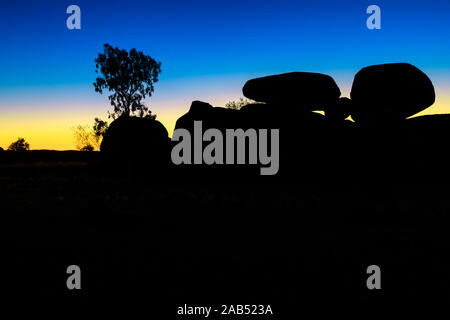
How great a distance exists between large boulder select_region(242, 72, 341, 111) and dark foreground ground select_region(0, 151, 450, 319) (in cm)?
1063

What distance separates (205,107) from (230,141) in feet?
11.8

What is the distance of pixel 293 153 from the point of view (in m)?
21.3

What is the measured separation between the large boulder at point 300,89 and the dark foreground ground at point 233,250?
10.6 meters

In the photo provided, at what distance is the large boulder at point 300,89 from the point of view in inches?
882

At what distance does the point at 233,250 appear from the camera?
708cm

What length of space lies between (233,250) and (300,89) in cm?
1714

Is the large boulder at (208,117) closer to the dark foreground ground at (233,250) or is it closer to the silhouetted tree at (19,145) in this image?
the dark foreground ground at (233,250)

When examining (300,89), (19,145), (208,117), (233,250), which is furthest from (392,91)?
(19,145)

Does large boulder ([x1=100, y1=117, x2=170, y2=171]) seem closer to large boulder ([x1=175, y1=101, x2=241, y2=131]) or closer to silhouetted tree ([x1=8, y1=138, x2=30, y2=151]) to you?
large boulder ([x1=175, y1=101, x2=241, y2=131])

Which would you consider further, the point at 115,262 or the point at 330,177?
the point at 330,177

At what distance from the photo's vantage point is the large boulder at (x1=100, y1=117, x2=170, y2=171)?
26.0m

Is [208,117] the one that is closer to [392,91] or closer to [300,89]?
[300,89]

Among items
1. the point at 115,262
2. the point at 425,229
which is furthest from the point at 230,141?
the point at 115,262
